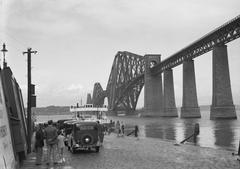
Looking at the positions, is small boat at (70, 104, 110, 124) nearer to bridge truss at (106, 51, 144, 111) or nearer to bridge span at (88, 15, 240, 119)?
bridge span at (88, 15, 240, 119)

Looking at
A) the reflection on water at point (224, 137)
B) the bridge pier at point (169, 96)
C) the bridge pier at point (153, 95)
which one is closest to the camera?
the reflection on water at point (224, 137)

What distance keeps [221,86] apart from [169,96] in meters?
38.1

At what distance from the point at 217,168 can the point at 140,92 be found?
6524 inches

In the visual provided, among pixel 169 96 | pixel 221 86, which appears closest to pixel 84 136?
pixel 221 86

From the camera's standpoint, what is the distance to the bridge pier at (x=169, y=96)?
125 meters

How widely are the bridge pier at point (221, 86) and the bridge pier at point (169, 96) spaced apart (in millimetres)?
32734

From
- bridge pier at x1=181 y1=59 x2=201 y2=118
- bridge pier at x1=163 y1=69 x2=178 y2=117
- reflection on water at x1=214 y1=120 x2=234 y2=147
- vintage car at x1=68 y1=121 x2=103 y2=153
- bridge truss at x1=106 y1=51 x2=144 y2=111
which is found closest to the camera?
vintage car at x1=68 y1=121 x2=103 y2=153

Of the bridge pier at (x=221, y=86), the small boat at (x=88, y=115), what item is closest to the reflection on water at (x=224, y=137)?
the small boat at (x=88, y=115)

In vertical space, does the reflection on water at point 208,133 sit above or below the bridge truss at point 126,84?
below

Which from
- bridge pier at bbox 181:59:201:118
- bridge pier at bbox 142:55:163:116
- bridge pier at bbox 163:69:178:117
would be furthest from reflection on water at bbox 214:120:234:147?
bridge pier at bbox 142:55:163:116

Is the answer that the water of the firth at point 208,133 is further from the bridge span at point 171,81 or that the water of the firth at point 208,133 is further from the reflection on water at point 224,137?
the bridge span at point 171,81

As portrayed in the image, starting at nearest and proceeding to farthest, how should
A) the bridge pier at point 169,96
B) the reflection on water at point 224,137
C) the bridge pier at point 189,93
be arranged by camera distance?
the reflection on water at point 224,137
the bridge pier at point 189,93
the bridge pier at point 169,96

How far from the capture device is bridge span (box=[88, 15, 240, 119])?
90625 millimetres

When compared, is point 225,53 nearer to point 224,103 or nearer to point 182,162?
Answer: point 224,103
